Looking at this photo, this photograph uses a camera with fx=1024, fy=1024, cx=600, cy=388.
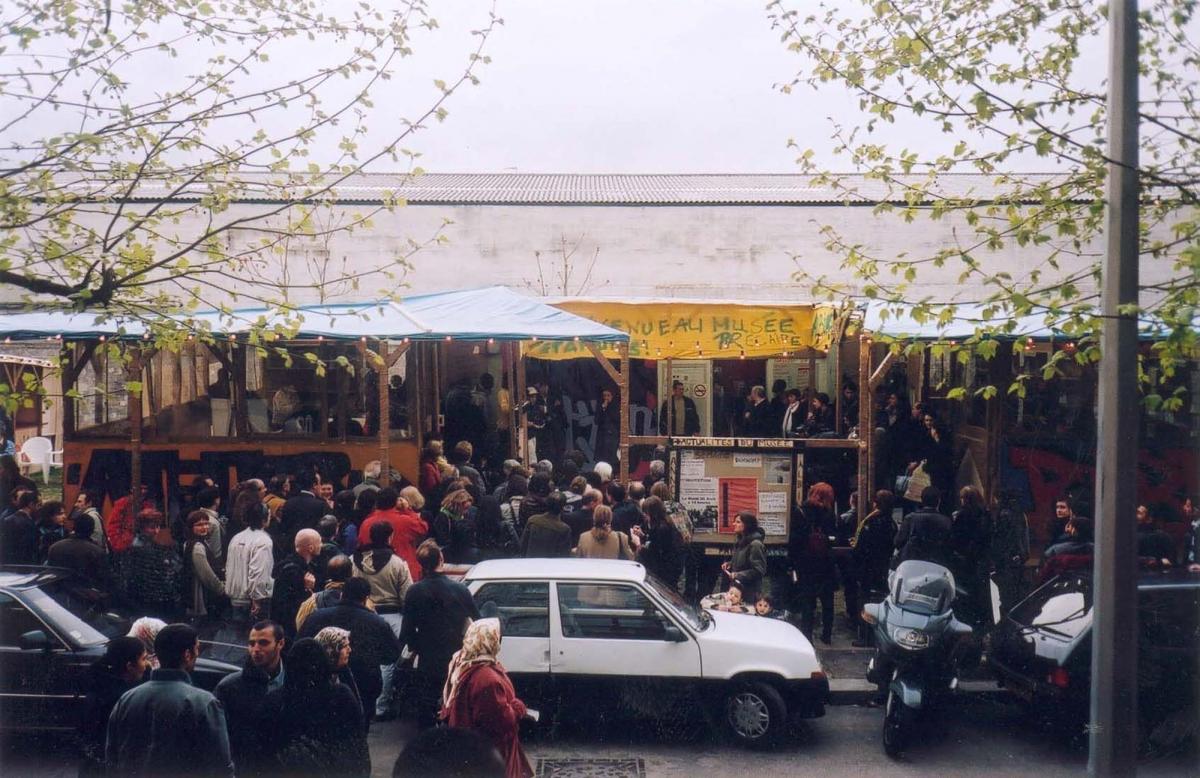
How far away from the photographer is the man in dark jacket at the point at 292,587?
27.2 feet

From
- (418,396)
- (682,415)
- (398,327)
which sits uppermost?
(398,327)

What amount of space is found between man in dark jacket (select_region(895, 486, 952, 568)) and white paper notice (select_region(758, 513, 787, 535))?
1823 millimetres

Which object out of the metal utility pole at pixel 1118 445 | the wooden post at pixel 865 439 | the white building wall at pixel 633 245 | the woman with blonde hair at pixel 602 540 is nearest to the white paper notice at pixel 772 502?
the wooden post at pixel 865 439

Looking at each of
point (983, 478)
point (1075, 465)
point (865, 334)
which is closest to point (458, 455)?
point (865, 334)

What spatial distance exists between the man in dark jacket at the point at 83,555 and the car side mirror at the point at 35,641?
143cm

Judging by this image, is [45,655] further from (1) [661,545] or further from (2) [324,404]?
→ (2) [324,404]

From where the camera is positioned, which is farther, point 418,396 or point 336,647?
point 418,396

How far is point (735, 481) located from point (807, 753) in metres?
4.24

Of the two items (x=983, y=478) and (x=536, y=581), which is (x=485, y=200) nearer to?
(x=983, y=478)

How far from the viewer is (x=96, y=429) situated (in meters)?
13.4

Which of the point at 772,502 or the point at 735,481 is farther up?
the point at 735,481

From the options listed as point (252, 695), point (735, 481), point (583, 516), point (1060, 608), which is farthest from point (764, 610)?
point (252, 695)

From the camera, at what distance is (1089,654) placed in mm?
7672

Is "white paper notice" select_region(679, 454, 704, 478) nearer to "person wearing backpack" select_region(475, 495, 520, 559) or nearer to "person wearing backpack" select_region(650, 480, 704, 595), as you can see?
"person wearing backpack" select_region(650, 480, 704, 595)
